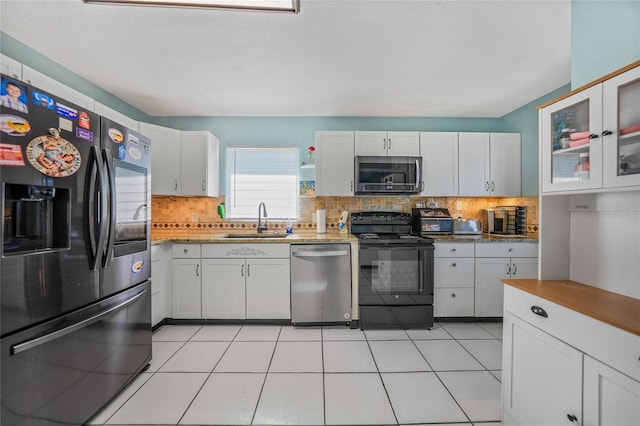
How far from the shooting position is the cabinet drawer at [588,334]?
0.89m

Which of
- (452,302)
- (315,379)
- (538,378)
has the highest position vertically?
(538,378)

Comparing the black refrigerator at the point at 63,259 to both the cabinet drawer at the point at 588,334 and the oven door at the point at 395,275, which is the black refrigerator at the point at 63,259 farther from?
the cabinet drawer at the point at 588,334

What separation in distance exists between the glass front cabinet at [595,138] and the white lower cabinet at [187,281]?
3.00 meters

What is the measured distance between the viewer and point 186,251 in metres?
2.78

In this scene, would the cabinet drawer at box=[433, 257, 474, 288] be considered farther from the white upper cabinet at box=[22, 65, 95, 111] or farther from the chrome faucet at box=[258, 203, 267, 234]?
the white upper cabinet at box=[22, 65, 95, 111]

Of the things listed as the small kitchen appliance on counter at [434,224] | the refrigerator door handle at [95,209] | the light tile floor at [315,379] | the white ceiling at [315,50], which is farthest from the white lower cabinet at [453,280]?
the refrigerator door handle at [95,209]

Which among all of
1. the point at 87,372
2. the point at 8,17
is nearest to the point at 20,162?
the point at 87,372

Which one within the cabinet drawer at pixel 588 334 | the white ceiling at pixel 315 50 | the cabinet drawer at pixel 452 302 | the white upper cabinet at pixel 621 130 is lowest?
the cabinet drawer at pixel 452 302

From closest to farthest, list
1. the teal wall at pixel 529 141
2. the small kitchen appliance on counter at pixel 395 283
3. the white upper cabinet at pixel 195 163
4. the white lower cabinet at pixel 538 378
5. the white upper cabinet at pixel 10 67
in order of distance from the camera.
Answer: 1. the white lower cabinet at pixel 538 378
2. the white upper cabinet at pixel 10 67
3. the small kitchen appliance on counter at pixel 395 283
4. the teal wall at pixel 529 141
5. the white upper cabinet at pixel 195 163

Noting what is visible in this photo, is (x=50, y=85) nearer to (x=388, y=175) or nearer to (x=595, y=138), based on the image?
(x=388, y=175)

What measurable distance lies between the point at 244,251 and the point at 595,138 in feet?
8.89

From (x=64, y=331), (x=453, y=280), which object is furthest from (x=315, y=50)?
(x=453, y=280)

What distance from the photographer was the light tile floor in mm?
1577

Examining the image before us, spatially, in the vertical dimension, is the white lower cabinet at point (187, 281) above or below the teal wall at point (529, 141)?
below
